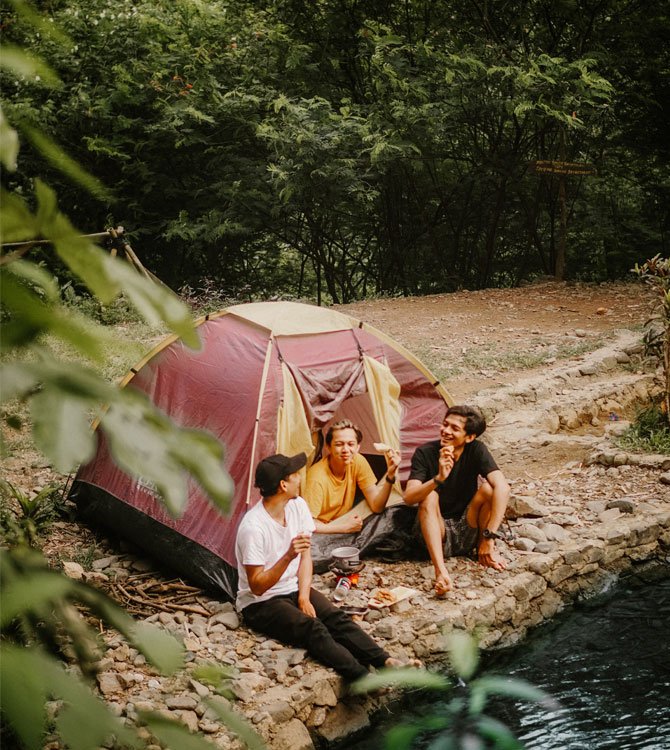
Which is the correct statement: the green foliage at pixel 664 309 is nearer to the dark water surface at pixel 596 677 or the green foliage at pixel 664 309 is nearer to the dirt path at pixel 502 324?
the dirt path at pixel 502 324

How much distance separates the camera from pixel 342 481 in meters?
4.83

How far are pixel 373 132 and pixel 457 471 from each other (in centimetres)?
696

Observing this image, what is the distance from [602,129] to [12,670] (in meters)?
12.7

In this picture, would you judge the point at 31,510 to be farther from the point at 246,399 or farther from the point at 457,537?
the point at 457,537

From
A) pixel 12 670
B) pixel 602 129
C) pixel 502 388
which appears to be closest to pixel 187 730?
pixel 12 670

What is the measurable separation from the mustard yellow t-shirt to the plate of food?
72 centimetres

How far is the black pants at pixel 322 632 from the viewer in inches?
138

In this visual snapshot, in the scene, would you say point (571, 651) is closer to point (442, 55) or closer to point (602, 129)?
point (442, 55)

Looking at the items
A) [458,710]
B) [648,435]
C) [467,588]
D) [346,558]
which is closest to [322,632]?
[346,558]

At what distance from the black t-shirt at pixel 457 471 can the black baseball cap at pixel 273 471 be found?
3.33 ft

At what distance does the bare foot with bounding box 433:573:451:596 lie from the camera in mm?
4101

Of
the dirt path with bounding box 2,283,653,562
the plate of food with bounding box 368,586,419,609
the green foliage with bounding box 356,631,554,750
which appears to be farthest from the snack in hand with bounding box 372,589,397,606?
the green foliage with bounding box 356,631,554,750

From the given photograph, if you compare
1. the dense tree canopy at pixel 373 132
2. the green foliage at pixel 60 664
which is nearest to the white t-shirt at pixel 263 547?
the green foliage at pixel 60 664

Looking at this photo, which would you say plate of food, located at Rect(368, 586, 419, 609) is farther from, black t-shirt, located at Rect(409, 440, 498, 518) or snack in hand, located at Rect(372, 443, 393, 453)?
snack in hand, located at Rect(372, 443, 393, 453)
